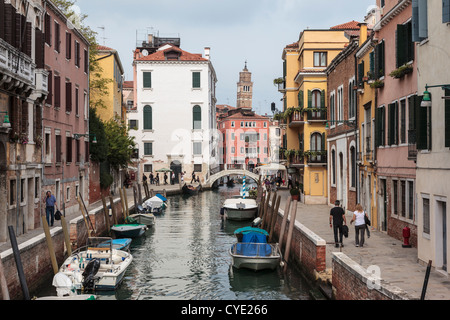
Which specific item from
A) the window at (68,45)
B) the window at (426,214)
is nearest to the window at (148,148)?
the window at (68,45)

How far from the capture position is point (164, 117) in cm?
5438

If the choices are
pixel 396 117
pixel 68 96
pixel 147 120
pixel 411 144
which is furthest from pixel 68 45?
pixel 147 120

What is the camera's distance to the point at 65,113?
934 inches

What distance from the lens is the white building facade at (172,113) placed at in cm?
5409

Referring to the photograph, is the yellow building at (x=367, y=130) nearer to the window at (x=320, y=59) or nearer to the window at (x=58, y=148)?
the window at (x=320, y=59)

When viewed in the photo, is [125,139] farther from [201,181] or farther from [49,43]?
[201,181]

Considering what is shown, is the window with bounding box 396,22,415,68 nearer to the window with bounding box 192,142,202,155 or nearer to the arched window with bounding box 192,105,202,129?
the window with bounding box 192,142,202,155

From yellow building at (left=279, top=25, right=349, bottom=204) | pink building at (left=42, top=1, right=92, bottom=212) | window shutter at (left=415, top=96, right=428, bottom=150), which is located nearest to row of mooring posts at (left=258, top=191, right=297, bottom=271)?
yellow building at (left=279, top=25, right=349, bottom=204)

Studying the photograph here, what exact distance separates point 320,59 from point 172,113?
26344 millimetres

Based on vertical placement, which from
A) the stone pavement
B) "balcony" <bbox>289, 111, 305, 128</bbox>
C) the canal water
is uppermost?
"balcony" <bbox>289, 111, 305, 128</bbox>

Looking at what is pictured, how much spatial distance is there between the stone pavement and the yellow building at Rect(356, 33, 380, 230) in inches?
42.2

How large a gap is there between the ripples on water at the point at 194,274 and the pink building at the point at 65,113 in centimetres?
384

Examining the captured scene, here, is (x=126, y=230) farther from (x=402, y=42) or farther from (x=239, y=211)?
(x=402, y=42)

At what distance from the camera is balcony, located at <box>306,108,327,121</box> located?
29.6 meters
